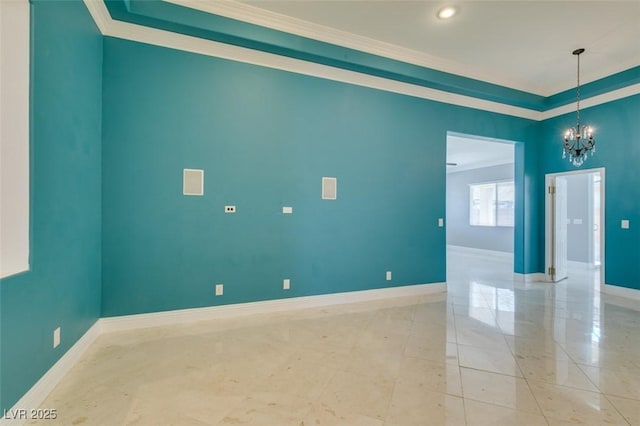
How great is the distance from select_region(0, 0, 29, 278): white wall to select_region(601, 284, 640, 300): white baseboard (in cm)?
726

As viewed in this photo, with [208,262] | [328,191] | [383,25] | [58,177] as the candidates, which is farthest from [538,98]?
[58,177]

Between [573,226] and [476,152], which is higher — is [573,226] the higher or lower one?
the lower one

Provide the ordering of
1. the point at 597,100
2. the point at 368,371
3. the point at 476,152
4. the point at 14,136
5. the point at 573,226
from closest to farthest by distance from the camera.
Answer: the point at 14,136 → the point at 368,371 → the point at 597,100 → the point at 573,226 → the point at 476,152

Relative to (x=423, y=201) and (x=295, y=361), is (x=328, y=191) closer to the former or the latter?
(x=423, y=201)

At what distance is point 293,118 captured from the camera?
12.5ft

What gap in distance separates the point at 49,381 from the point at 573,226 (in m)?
10.2

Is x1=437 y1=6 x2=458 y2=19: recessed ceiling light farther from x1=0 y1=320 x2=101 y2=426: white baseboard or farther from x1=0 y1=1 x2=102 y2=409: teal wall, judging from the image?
x1=0 y1=320 x2=101 y2=426: white baseboard

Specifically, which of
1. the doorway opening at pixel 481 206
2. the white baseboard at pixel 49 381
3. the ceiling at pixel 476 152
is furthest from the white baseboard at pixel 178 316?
the ceiling at pixel 476 152

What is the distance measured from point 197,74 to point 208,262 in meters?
2.24

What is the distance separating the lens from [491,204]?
9.41 meters

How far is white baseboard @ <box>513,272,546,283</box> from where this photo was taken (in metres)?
5.48

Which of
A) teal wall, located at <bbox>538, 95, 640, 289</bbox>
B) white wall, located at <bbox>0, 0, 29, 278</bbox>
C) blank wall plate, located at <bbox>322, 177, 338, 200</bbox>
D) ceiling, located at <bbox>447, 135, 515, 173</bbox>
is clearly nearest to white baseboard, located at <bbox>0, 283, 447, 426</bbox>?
white wall, located at <bbox>0, 0, 29, 278</bbox>

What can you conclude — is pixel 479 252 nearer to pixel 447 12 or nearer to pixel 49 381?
pixel 447 12

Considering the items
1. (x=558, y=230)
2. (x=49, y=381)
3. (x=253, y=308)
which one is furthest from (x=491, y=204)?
(x=49, y=381)
